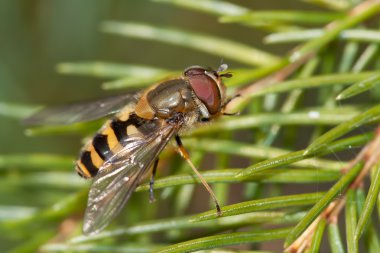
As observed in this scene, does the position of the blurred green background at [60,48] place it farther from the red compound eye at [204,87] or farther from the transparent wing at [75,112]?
the red compound eye at [204,87]

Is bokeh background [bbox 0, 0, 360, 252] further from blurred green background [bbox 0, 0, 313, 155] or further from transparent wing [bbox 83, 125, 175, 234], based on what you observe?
transparent wing [bbox 83, 125, 175, 234]

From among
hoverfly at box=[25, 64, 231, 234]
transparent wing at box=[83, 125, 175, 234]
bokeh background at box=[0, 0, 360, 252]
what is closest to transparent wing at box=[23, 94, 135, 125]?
hoverfly at box=[25, 64, 231, 234]

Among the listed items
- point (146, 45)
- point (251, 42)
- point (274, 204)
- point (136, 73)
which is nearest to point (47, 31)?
point (146, 45)

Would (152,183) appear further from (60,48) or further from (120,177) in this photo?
(60,48)

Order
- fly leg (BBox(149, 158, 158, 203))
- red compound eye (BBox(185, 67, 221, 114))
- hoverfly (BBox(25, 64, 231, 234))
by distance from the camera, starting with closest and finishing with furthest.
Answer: fly leg (BBox(149, 158, 158, 203))
hoverfly (BBox(25, 64, 231, 234))
red compound eye (BBox(185, 67, 221, 114))

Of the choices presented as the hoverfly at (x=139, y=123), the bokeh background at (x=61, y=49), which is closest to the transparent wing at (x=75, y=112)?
the hoverfly at (x=139, y=123)

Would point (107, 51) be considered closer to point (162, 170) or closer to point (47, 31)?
point (47, 31)
